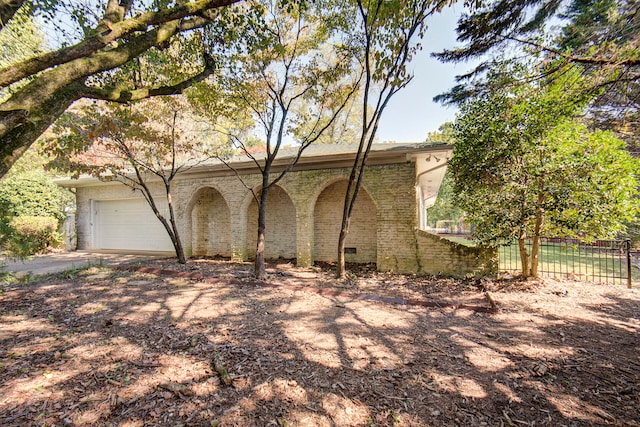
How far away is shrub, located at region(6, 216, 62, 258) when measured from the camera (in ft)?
34.9

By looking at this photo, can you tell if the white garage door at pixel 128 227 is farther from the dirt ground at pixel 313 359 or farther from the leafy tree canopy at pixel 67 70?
the leafy tree canopy at pixel 67 70

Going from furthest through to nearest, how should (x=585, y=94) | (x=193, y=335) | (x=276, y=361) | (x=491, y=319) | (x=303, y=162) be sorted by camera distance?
(x=303, y=162), (x=585, y=94), (x=491, y=319), (x=193, y=335), (x=276, y=361)

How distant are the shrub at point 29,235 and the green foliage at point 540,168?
15158mm

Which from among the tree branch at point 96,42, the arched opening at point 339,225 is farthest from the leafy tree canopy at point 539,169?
the tree branch at point 96,42

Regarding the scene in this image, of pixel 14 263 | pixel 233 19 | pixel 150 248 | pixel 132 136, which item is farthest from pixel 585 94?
pixel 14 263

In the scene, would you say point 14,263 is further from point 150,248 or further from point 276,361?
point 276,361

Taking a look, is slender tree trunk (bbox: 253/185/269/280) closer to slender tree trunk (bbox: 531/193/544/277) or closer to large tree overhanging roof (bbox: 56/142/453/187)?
large tree overhanging roof (bbox: 56/142/453/187)

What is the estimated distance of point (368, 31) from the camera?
5941 mm

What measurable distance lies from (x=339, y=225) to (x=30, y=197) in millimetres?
13092

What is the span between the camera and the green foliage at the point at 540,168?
5355mm

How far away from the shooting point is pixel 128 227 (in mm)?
12008

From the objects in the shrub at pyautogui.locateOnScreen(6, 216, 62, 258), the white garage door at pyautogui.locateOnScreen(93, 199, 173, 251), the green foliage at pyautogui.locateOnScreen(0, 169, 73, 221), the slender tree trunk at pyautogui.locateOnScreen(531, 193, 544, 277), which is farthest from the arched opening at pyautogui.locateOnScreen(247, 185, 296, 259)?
the green foliage at pyautogui.locateOnScreen(0, 169, 73, 221)

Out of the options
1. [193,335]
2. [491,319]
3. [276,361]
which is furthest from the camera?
[491,319]

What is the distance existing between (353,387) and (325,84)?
6.48 meters
